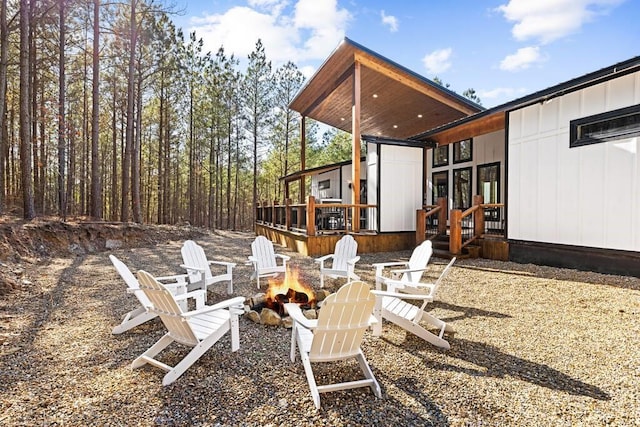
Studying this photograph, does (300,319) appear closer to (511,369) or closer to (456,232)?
(511,369)

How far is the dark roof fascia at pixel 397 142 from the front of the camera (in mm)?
10062

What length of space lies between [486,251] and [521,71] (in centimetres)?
1337

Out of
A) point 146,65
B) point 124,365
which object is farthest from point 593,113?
point 146,65

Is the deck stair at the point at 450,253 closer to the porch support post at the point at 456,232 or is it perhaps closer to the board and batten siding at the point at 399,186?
the porch support post at the point at 456,232

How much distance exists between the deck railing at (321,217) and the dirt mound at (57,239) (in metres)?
4.62

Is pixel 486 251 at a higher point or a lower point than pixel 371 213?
lower

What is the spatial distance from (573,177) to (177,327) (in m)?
7.57

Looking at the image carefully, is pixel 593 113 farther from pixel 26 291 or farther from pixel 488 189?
pixel 26 291

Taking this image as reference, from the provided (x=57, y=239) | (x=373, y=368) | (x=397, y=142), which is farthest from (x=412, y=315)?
(x=57, y=239)

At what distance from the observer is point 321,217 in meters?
10.7

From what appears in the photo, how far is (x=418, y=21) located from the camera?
11.4 metres

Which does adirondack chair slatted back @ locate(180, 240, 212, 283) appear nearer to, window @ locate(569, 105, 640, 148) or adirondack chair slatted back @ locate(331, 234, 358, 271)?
adirondack chair slatted back @ locate(331, 234, 358, 271)

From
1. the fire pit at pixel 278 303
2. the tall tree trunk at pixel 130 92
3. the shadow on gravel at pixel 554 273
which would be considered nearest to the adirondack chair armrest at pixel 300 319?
the fire pit at pixel 278 303

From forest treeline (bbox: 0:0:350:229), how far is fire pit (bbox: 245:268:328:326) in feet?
29.5
